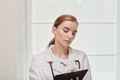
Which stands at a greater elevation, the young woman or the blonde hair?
the blonde hair

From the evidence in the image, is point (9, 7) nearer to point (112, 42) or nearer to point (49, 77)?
point (49, 77)

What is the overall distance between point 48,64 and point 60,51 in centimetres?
8

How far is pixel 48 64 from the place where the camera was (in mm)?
923

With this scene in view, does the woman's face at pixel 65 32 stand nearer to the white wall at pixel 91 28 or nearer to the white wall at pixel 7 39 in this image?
the white wall at pixel 91 28

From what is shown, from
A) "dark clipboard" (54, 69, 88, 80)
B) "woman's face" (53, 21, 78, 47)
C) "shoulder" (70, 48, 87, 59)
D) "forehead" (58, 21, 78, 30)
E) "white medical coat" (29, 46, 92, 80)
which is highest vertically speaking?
"forehead" (58, 21, 78, 30)

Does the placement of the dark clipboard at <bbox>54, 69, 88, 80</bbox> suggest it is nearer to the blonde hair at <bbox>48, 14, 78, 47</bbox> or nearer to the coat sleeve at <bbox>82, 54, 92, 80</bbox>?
the coat sleeve at <bbox>82, 54, 92, 80</bbox>

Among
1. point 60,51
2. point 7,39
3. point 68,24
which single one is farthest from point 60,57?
point 7,39

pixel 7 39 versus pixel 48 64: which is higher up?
pixel 7 39

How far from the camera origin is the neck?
0.95 meters

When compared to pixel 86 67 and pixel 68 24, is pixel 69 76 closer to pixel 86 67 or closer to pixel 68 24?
pixel 86 67

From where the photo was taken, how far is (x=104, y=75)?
1.04 metres

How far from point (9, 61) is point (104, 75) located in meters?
0.45

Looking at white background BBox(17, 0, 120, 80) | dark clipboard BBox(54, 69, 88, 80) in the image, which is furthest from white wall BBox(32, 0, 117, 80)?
dark clipboard BBox(54, 69, 88, 80)

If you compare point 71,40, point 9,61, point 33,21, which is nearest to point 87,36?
point 71,40
